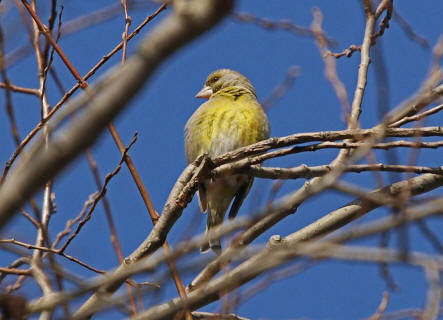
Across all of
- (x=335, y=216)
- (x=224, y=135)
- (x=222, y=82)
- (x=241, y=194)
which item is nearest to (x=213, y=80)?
(x=222, y=82)

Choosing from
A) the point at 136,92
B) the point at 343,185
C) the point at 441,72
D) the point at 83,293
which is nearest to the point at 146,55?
the point at 136,92

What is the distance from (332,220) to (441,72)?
1.17 m

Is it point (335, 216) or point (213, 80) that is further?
point (213, 80)

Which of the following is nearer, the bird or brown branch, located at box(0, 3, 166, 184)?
brown branch, located at box(0, 3, 166, 184)

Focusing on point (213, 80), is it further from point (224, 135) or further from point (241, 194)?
point (241, 194)

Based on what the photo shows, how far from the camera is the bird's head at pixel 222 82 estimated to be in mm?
6070

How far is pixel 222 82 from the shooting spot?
20.4 ft

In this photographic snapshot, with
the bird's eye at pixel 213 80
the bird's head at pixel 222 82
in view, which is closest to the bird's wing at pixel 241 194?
the bird's head at pixel 222 82

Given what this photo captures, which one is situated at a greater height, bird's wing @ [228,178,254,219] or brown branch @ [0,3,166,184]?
bird's wing @ [228,178,254,219]

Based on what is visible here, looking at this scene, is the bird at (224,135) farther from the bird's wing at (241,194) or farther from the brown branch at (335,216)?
the brown branch at (335,216)

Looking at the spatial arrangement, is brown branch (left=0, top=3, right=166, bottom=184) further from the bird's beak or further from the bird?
the bird's beak

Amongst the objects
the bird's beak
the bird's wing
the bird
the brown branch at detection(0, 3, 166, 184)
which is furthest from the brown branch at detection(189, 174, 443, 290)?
the bird's beak

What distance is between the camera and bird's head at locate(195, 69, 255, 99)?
607 centimetres

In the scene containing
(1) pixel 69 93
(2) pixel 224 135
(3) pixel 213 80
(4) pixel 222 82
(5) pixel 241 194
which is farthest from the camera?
(3) pixel 213 80
